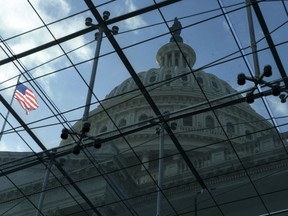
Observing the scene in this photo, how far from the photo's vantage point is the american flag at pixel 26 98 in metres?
22.5

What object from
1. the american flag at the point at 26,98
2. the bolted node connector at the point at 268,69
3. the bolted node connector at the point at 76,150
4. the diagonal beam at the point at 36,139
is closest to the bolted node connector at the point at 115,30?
the bolted node connector at the point at 76,150

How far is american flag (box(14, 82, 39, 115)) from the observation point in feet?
73.7

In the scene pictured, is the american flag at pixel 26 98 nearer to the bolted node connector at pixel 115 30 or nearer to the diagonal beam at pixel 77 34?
the diagonal beam at pixel 77 34

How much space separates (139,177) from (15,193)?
7.19 m

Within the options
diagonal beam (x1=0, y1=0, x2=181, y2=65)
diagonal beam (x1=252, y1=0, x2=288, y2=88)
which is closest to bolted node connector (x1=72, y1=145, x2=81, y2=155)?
diagonal beam (x1=0, y1=0, x2=181, y2=65)

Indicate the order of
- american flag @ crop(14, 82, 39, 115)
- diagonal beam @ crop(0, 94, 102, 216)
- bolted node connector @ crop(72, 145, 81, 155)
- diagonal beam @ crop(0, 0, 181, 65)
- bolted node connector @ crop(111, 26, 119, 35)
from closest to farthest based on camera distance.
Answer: bolted node connector @ crop(72, 145, 81, 155), diagonal beam @ crop(0, 0, 181, 65), bolted node connector @ crop(111, 26, 119, 35), diagonal beam @ crop(0, 94, 102, 216), american flag @ crop(14, 82, 39, 115)

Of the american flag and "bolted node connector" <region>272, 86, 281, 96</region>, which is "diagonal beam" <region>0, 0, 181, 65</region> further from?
the american flag

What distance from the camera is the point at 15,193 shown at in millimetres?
36469

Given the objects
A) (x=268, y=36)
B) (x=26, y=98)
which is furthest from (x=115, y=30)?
(x=26, y=98)

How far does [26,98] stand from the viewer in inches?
928

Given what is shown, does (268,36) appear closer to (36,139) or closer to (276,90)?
(276,90)

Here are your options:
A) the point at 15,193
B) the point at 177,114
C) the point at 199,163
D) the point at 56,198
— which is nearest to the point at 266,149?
the point at 199,163

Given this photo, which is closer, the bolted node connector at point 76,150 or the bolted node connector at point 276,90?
the bolted node connector at point 276,90

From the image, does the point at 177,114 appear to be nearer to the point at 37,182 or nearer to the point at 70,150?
the point at 70,150
